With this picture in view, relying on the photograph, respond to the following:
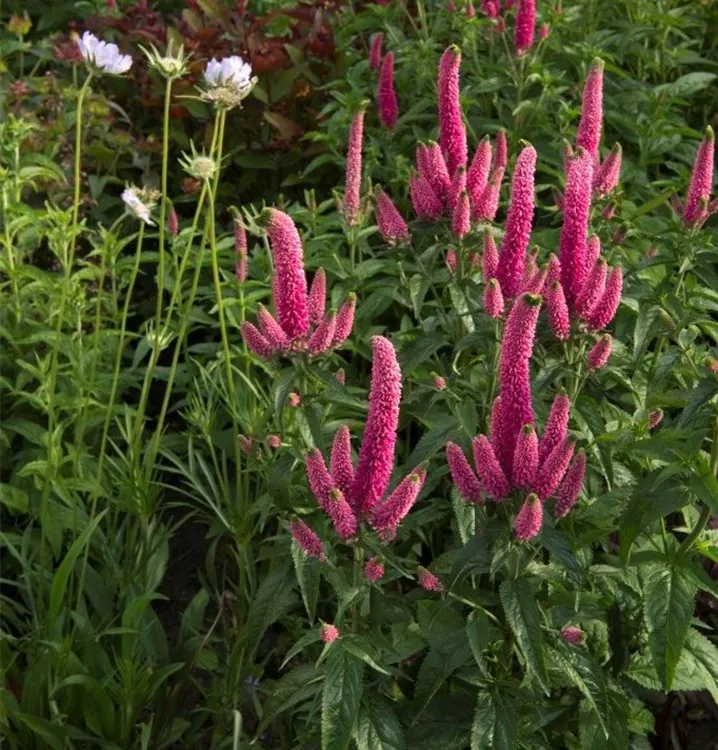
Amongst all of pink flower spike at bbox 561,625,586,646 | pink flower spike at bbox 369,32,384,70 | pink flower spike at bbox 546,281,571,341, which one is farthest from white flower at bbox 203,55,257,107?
pink flower spike at bbox 369,32,384,70

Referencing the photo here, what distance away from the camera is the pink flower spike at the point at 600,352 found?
2.49m

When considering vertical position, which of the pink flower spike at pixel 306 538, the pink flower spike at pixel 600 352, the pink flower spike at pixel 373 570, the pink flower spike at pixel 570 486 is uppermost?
the pink flower spike at pixel 600 352

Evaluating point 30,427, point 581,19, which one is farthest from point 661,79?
point 30,427

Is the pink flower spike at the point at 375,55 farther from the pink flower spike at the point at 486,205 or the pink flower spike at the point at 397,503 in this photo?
the pink flower spike at the point at 397,503

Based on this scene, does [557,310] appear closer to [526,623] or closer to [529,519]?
[529,519]

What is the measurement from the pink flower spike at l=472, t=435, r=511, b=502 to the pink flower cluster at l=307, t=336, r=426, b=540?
0.39 ft

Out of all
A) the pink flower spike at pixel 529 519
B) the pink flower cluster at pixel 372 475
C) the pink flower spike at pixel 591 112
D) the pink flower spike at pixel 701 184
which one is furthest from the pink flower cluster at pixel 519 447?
the pink flower spike at pixel 591 112

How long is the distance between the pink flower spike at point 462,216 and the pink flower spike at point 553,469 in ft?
2.44

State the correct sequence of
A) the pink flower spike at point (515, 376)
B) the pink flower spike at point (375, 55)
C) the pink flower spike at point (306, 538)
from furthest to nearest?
the pink flower spike at point (375, 55) < the pink flower spike at point (306, 538) < the pink flower spike at point (515, 376)

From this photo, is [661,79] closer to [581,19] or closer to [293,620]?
[581,19]

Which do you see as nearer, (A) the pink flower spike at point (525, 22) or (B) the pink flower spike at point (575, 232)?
(B) the pink flower spike at point (575, 232)

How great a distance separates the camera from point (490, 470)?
2.14m

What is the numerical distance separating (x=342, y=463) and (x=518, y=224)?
2.08 feet

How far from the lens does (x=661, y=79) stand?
543 centimetres
